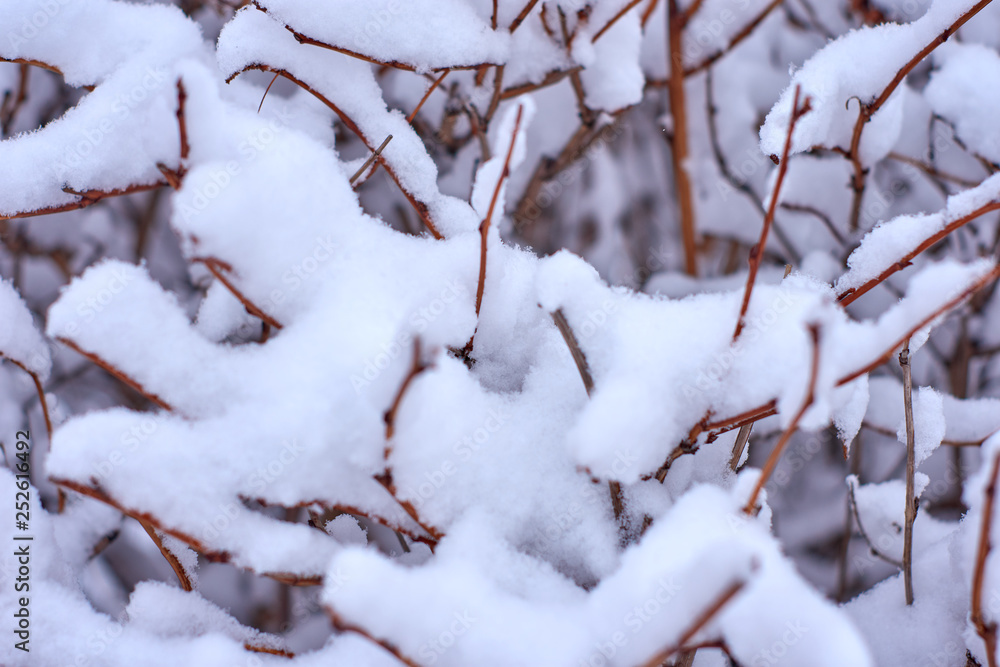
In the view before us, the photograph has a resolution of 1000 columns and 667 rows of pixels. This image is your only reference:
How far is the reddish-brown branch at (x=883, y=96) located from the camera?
0.69 meters

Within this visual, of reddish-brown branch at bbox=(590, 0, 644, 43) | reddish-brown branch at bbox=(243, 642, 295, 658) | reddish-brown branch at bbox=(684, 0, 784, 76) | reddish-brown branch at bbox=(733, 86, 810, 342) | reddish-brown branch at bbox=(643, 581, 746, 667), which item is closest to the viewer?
reddish-brown branch at bbox=(643, 581, 746, 667)

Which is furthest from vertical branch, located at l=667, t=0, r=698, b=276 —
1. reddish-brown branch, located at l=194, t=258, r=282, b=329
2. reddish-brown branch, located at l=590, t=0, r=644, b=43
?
reddish-brown branch, located at l=194, t=258, r=282, b=329

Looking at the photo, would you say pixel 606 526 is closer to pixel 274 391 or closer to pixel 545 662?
pixel 545 662

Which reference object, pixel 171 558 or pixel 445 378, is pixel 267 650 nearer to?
pixel 171 558

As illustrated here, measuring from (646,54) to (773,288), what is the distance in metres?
0.87

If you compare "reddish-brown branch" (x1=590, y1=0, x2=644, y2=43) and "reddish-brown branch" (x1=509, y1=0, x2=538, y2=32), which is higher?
"reddish-brown branch" (x1=590, y1=0, x2=644, y2=43)

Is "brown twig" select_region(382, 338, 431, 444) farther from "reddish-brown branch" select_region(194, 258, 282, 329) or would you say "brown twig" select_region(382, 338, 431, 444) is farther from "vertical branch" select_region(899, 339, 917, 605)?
"vertical branch" select_region(899, 339, 917, 605)

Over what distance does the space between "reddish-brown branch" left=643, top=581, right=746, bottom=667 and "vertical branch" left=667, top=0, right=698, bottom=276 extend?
97cm

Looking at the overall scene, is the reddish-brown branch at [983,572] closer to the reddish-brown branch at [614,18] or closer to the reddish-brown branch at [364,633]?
the reddish-brown branch at [364,633]

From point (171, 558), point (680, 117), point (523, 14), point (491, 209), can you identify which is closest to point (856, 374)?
point (491, 209)

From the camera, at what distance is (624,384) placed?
536 mm

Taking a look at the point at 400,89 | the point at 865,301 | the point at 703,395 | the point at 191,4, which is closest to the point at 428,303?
the point at 703,395

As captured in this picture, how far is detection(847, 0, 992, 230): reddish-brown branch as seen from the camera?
0.69 m

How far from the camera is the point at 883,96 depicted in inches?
29.5
